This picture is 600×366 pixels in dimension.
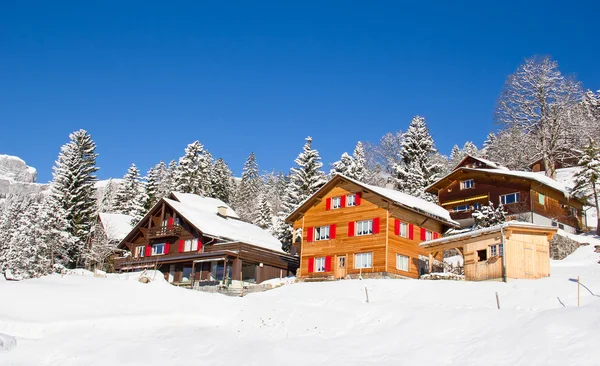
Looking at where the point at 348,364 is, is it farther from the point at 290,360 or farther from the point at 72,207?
the point at 72,207

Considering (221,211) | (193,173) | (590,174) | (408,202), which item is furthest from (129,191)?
(590,174)

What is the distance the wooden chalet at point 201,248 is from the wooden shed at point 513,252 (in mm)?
20088

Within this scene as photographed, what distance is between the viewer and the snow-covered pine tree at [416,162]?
204 feet

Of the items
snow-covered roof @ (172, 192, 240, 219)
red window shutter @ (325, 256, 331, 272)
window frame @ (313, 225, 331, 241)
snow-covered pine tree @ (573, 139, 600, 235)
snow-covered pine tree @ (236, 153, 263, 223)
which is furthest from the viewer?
snow-covered pine tree @ (236, 153, 263, 223)

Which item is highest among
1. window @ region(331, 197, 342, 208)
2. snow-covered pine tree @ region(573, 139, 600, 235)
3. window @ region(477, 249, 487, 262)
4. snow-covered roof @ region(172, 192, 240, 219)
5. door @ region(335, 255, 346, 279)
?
snow-covered pine tree @ region(573, 139, 600, 235)

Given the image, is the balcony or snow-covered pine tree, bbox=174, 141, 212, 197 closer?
the balcony

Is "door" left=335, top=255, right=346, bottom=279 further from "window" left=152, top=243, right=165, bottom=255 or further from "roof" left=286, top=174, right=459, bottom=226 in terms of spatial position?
"window" left=152, top=243, right=165, bottom=255

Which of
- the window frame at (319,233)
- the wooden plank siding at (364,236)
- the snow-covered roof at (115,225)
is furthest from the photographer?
the snow-covered roof at (115,225)

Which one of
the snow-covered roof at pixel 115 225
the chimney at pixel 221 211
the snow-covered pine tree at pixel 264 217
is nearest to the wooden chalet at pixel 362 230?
the chimney at pixel 221 211

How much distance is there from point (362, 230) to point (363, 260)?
7.54 feet

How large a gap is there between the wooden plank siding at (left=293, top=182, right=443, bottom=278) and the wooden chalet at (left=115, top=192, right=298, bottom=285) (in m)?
5.74

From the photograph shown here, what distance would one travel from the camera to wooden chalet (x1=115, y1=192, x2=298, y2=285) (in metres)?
48.5

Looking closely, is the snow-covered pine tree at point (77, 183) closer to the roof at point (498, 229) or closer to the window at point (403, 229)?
the window at point (403, 229)

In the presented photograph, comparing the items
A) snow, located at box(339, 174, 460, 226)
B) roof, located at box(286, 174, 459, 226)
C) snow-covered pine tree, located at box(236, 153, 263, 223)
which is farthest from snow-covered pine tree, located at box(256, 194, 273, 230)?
snow, located at box(339, 174, 460, 226)
